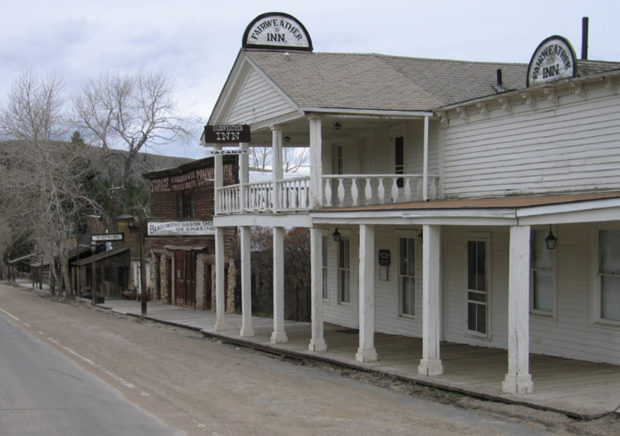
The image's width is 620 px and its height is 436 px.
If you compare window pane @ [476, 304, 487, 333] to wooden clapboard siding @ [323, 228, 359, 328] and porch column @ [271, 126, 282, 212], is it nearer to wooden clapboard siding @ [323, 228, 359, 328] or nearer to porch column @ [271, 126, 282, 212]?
wooden clapboard siding @ [323, 228, 359, 328]

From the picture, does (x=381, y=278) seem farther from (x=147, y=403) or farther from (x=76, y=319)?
(x=76, y=319)

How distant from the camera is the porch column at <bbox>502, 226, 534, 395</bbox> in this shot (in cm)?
985

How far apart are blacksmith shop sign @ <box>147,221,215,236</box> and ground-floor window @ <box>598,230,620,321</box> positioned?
14.7 m

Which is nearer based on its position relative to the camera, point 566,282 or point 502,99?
point 566,282

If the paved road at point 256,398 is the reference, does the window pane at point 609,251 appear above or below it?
above

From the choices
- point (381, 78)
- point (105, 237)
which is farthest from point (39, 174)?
point (381, 78)

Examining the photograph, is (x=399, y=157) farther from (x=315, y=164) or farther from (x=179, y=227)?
(x=179, y=227)

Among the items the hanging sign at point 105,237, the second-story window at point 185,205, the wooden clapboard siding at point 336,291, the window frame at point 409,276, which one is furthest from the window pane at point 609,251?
the hanging sign at point 105,237

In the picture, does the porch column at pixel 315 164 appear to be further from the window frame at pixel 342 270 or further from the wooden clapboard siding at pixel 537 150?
the window frame at pixel 342 270

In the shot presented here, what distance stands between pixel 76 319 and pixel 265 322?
8.20 m

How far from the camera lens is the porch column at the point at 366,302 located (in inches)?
532

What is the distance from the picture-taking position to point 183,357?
1563 cm

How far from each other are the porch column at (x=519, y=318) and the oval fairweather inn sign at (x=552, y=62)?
13.1ft

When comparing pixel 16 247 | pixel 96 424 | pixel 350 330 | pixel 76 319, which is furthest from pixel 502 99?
pixel 16 247
